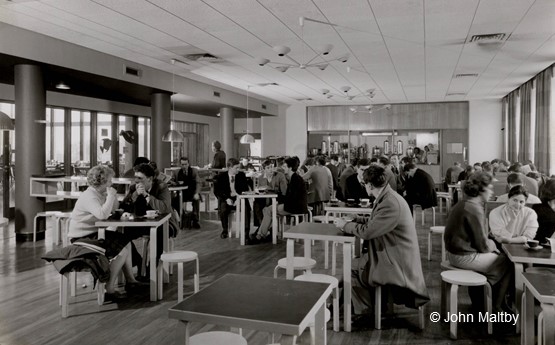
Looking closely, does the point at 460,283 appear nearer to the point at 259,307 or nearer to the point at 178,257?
the point at 259,307

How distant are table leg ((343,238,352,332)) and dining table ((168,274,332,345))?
1.36 metres

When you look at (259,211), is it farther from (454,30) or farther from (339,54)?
(454,30)

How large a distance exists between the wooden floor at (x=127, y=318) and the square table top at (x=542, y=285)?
3.35 ft

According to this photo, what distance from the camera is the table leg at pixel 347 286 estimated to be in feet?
11.6

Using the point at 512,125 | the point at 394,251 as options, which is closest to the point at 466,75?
the point at 512,125

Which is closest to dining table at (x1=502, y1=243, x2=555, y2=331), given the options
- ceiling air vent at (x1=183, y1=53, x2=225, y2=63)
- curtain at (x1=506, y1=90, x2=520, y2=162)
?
ceiling air vent at (x1=183, y1=53, x2=225, y2=63)

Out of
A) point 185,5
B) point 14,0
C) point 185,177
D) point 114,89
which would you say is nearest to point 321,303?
point 185,5

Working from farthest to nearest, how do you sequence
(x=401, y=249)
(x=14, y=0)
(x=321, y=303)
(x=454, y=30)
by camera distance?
(x=454, y=30), (x=14, y=0), (x=401, y=249), (x=321, y=303)

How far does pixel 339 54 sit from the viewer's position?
24.6ft

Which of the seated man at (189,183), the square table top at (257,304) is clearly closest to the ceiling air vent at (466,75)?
the seated man at (189,183)

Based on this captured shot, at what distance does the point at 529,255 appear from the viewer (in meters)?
3.11

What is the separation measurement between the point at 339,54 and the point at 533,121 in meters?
5.03

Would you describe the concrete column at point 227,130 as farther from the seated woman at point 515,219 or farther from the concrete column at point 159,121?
the seated woman at point 515,219

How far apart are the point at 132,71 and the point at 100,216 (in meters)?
5.23
